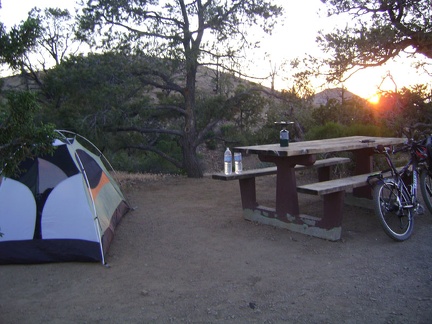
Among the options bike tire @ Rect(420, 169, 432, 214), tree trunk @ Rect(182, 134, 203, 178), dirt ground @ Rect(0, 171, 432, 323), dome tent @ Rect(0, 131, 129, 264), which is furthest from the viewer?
tree trunk @ Rect(182, 134, 203, 178)

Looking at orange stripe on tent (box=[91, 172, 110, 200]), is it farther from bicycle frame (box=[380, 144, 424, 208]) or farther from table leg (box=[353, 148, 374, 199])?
table leg (box=[353, 148, 374, 199])

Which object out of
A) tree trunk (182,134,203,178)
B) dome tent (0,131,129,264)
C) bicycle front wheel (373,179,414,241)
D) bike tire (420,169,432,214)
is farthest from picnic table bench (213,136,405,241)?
tree trunk (182,134,203,178)

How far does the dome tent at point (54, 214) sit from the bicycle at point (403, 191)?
3.19 m

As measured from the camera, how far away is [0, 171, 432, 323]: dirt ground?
359 centimetres

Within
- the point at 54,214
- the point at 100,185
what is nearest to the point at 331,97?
the point at 100,185

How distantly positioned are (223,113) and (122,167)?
6951 mm

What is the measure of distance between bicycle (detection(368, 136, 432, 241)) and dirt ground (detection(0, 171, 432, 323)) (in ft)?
0.70

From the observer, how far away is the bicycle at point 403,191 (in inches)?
204

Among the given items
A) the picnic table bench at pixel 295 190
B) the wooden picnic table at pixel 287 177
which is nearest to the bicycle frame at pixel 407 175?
the picnic table bench at pixel 295 190

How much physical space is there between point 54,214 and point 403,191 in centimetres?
407

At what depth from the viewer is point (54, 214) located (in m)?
5.08

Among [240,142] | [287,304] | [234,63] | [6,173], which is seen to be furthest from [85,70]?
[287,304]

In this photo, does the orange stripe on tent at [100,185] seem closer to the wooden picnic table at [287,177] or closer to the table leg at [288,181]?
the wooden picnic table at [287,177]

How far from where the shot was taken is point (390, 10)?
9.93 m
